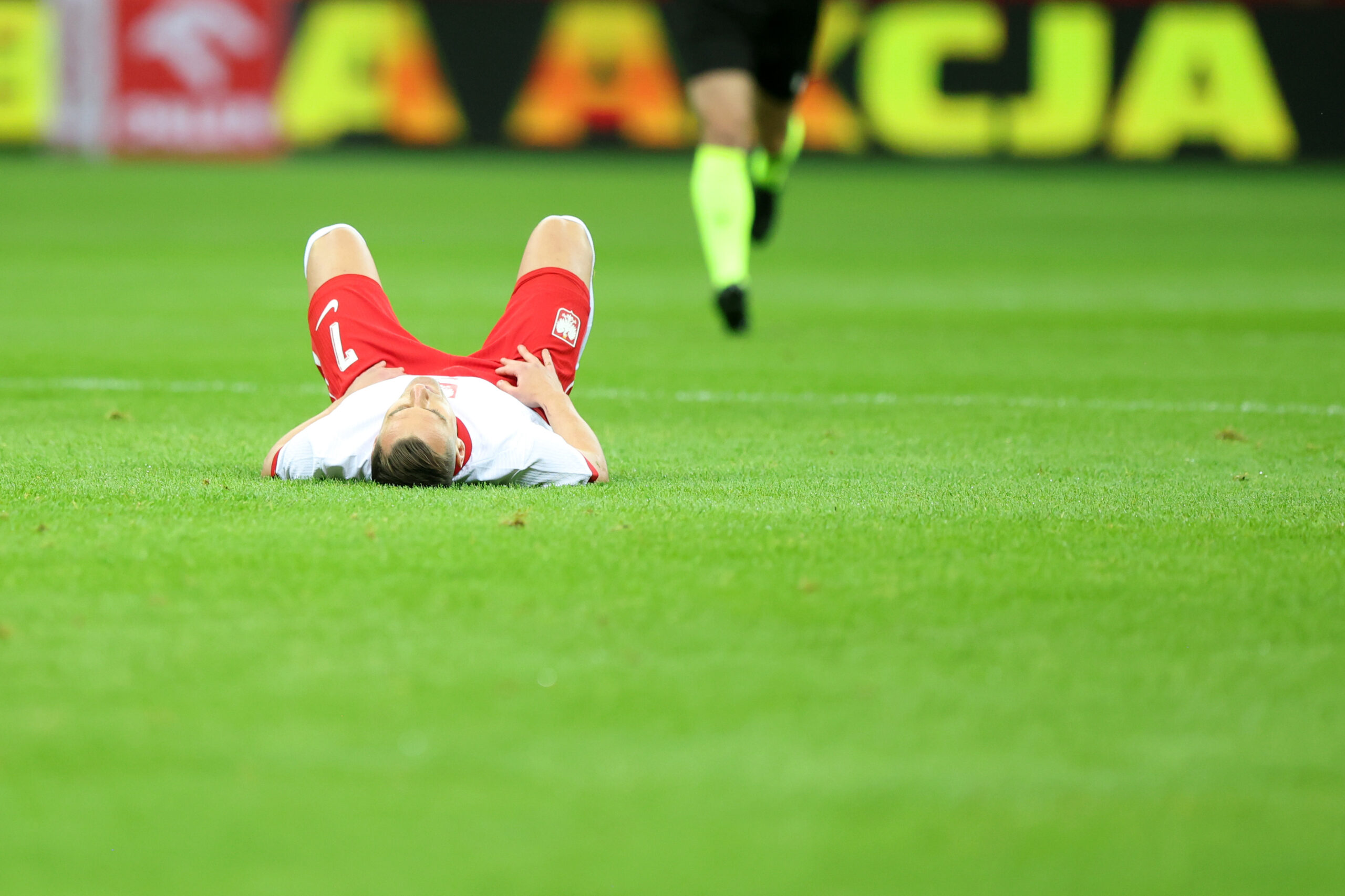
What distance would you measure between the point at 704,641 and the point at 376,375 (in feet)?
5.53

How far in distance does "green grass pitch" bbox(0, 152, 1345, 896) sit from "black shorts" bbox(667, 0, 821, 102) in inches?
51.5

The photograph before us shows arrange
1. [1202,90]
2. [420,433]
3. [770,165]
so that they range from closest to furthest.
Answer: [420,433] → [770,165] → [1202,90]

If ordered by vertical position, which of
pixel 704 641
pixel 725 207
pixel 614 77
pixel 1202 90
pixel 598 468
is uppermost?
pixel 704 641

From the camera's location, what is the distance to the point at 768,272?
11.9 metres

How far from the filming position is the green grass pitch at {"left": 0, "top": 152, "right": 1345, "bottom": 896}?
2.14 meters

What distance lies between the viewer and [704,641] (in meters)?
2.94

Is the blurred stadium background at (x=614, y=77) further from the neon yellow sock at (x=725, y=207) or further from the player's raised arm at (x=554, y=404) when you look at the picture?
the player's raised arm at (x=554, y=404)

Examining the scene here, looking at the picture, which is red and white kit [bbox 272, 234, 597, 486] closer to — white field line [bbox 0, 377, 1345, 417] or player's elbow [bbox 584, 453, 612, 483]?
player's elbow [bbox 584, 453, 612, 483]

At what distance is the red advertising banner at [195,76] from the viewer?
22.8m

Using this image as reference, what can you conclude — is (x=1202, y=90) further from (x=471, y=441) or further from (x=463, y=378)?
(x=471, y=441)

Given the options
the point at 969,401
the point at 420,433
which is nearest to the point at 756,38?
the point at 969,401

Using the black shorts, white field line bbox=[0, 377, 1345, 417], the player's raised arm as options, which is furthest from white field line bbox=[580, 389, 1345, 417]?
the player's raised arm

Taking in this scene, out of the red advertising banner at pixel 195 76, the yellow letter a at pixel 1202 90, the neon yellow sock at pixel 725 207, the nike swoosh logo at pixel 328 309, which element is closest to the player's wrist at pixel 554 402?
the nike swoosh logo at pixel 328 309

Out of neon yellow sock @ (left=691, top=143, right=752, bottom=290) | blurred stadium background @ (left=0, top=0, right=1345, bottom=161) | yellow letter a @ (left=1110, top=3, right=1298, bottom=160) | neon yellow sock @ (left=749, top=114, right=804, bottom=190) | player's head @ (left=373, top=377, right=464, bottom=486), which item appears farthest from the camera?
blurred stadium background @ (left=0, top=0, right=1345, bottom=161)
